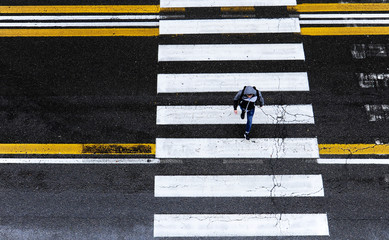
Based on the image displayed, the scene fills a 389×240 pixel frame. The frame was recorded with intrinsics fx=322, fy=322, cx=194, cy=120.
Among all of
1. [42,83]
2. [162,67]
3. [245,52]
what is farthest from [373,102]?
[42,83]

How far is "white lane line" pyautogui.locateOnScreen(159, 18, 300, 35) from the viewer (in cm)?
901

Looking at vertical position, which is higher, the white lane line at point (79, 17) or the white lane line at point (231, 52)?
the white lane line at point (79, 17)

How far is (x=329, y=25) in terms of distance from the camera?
29.6ft

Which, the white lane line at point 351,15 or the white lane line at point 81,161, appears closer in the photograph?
the white lane line at point 81,161

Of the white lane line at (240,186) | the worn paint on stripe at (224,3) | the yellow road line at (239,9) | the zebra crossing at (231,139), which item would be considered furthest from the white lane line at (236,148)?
the worn paint on stripe at (224,3)

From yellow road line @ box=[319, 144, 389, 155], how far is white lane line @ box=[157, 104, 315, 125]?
0.73 meters

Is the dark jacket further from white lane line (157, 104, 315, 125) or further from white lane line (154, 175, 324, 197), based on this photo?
white lane line (154, 175, 324, 197)

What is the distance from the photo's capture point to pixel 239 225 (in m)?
7.09

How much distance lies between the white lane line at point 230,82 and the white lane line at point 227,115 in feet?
1.69

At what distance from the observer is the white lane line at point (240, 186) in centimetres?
734

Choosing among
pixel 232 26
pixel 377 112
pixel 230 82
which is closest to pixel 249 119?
pixel 230 82

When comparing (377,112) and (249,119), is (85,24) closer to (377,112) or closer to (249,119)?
(249,119)

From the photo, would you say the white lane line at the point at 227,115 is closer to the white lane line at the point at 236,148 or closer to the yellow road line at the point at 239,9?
the white lane line at the point at 236,148

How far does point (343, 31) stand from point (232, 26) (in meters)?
3.07
